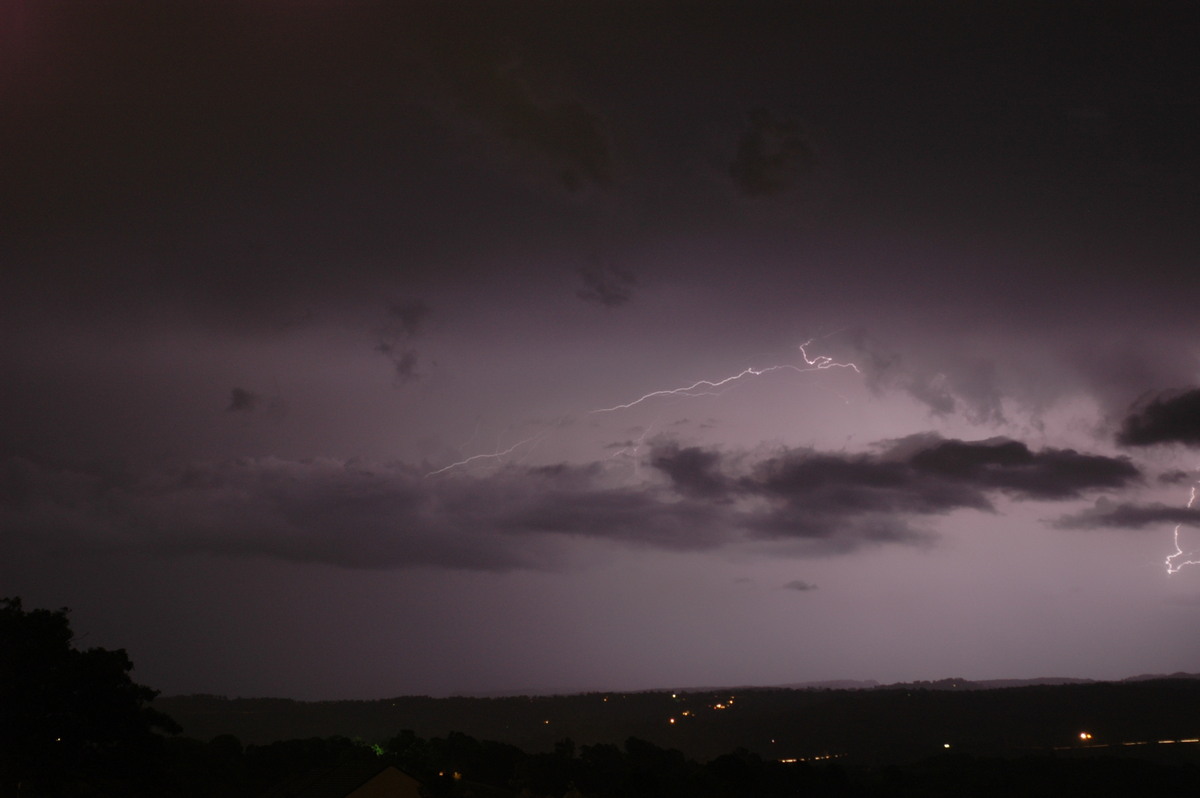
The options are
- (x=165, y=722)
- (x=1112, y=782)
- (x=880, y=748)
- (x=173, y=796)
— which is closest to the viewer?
(x=165, y=722)

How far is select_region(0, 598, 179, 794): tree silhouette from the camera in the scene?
24875 millimetres

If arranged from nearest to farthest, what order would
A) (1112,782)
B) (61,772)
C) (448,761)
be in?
(61,772)
(1112,782)
(448,761)

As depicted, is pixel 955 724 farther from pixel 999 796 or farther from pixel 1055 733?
pixel 999 796

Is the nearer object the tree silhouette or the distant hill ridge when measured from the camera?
the tree silhouette

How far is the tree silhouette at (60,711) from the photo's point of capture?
24875 millimetres

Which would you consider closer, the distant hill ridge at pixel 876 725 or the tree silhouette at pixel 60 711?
the tree silhouette at pixel 60 711

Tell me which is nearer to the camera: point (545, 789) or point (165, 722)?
point (165, 722)

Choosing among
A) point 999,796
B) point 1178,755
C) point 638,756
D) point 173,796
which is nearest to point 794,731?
point 1178,755

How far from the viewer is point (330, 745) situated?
70125 millimetres

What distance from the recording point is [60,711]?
2562 centimetres

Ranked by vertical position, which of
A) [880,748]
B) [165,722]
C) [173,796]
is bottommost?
[880,748]

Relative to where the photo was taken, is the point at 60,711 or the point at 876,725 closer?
the point at 60,711

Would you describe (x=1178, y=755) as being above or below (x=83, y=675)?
below

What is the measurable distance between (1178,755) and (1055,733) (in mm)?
36548
